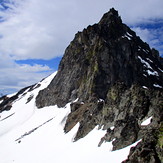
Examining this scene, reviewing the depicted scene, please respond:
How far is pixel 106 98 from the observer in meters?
37.7

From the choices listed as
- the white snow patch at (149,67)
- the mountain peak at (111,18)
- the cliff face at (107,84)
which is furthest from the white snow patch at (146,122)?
the mountain peak at (111,18)

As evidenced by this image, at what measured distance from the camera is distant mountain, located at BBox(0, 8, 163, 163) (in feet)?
70.7

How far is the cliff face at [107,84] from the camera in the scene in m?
26.3

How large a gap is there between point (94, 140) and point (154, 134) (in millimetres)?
12696

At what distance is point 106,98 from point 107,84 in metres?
25.8

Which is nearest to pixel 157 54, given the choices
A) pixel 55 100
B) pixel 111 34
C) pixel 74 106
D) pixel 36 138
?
pixel 111 34

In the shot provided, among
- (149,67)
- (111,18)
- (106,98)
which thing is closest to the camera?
A: (106,98)

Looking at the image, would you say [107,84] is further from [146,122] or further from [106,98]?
[146,122]

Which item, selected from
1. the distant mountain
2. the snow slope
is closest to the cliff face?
the distant mountain

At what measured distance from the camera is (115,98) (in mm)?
35156

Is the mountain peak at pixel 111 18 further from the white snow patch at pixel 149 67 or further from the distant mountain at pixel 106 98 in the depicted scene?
the white snow patch at pixel 149 67

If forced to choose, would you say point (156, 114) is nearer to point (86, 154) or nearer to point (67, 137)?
point (86, 154)

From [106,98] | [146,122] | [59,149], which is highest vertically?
[106,98]

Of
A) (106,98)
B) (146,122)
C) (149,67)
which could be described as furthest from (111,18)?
(146,122)
